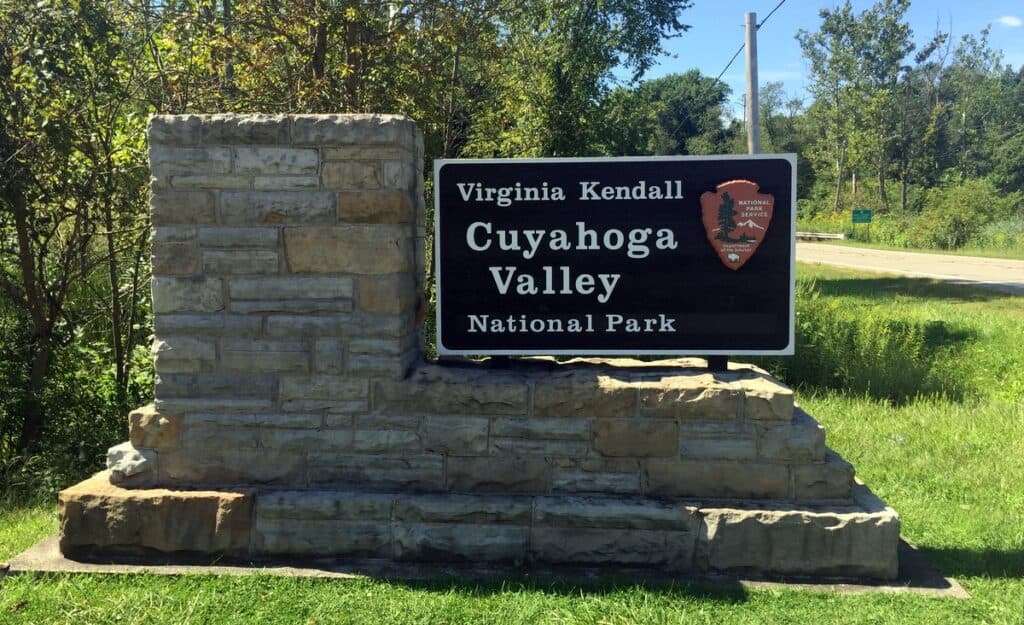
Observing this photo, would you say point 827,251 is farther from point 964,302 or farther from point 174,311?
point 174,311

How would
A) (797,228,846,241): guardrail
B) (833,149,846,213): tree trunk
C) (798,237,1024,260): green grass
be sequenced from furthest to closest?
(833,149,846,213): tree trunk, (797,228,846,241): guardrail, (798,237,1024,260): green grass

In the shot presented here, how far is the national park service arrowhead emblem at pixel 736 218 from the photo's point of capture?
3.75m

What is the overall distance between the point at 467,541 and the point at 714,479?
120cm

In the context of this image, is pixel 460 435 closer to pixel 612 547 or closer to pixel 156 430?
pixel 612 547

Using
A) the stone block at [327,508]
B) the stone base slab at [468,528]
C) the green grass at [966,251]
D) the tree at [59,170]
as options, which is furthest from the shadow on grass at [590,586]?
the green grass at [966,251]

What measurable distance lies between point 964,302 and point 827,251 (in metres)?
18.3

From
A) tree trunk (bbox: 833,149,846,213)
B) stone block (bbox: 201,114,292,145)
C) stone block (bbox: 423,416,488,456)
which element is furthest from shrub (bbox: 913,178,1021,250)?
stone block (bbox: 201,114,292,145)

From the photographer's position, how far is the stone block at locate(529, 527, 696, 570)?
3.57m

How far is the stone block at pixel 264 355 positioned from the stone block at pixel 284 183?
0.74 meters

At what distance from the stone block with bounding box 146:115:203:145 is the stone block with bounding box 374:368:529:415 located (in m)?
1.47

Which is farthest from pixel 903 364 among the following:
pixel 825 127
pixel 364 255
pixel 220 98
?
pixel 825 127

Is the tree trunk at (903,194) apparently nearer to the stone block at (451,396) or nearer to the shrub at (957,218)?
the shrub at (957,218)

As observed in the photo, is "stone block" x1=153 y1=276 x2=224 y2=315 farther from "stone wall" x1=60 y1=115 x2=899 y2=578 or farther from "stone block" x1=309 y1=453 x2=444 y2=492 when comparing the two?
"stone block" x1=309 y1=453 x2=444 y2=492

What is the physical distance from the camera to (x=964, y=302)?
13773mm
